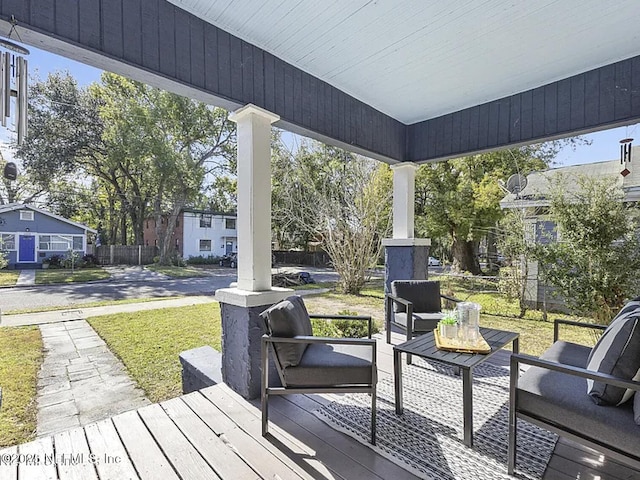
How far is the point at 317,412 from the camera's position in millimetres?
2295

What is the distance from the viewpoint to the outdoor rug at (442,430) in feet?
5.70

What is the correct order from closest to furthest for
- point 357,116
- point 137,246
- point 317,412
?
point 317,412, point 357,116, point 137,246

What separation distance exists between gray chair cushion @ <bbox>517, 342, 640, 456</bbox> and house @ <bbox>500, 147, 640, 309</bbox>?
397 cm

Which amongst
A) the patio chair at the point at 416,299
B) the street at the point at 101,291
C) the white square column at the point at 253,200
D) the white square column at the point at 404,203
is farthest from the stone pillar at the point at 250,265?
the street at the point at 101,291

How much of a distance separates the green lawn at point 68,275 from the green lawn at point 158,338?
101 centimetres

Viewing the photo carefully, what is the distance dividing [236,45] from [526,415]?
123 inches

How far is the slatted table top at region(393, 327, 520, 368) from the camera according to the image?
6.96ft

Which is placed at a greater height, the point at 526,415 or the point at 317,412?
the point at 526,415

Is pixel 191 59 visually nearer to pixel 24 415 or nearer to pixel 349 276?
pixel 24 415

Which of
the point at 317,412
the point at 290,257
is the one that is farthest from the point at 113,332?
the point at 290,257

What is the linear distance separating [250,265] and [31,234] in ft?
12.0

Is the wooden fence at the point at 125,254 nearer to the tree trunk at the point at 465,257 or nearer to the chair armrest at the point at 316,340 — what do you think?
the chair armrest at the point at 316,340

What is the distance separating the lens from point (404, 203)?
4531 millimetres

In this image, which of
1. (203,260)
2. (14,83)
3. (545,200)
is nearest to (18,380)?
(14,83)
